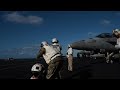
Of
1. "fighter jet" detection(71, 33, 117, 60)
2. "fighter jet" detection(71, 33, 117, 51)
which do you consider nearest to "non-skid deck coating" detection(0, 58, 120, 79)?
"fighter jet" detection(71, 33, 117, 60)

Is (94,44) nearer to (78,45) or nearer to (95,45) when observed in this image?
(95,45)

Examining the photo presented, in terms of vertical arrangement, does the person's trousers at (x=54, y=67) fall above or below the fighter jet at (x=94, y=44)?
above

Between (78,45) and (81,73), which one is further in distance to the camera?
(78,45)

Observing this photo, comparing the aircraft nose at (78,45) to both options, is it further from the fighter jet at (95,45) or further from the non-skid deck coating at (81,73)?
the non-skid deck coating at (81,73)

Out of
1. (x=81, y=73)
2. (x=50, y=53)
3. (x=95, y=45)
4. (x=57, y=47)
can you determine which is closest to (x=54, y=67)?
(x=50, y=53)

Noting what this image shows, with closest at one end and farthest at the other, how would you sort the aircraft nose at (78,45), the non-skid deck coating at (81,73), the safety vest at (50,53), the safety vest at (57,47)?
the safety vest at (50,53), the safety vest at (57,47), the non-skid deck coating at (81,73), the aircraft nose at (78,45)

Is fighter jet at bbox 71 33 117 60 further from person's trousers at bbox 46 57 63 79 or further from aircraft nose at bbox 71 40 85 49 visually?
person's trousers at bbox 46 57 63 79

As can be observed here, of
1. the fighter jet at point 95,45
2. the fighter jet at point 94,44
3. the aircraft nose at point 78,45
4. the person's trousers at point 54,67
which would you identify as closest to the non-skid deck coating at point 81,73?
the fighter jet at point 95,45

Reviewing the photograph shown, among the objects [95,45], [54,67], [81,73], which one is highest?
[54,67]

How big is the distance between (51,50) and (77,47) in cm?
1711

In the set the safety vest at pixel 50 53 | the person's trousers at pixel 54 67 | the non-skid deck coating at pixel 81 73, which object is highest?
the safety vest at pixel 50 53

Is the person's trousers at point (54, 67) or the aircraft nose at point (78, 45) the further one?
the aircraft nose at point (78, 45)
